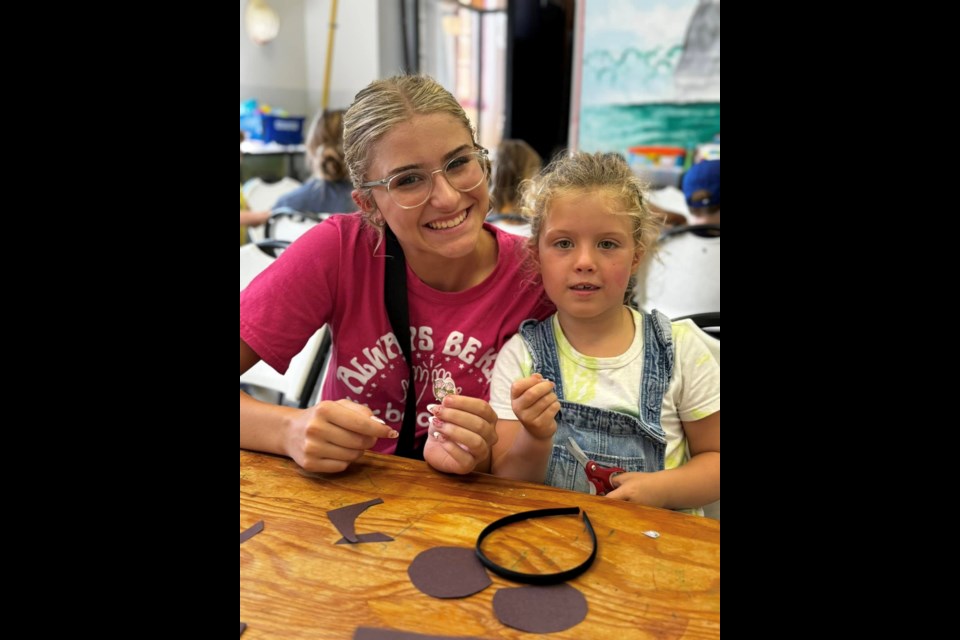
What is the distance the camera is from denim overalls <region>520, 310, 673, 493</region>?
1.25 metres

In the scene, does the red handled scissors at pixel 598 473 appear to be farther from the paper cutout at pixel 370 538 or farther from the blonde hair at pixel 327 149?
the blonde hair at pixel 327 149

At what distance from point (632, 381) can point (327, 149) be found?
2547 mm

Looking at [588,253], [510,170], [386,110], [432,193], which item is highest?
[510,170]

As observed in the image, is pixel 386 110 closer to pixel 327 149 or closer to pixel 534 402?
pixel 534 402

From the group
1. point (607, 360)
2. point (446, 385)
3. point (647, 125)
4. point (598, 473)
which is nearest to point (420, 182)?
point (446, 385)

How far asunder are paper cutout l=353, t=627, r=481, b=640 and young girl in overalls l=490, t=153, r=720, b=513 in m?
0.51

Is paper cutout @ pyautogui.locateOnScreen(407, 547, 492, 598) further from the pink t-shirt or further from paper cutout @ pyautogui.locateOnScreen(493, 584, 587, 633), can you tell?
the pink t-shirt

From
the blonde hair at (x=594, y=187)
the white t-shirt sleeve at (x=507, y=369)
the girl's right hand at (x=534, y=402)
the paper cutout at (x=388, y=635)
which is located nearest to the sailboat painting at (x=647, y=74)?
the blonde hair at (x=594, y=187)

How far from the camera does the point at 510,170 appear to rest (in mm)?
3250

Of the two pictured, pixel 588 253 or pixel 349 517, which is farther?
pixel 588 253

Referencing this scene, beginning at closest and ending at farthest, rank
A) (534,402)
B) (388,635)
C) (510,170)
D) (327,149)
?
(388,635), (534,402), (510,170), (327,149)

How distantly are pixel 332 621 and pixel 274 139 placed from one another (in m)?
6.13
